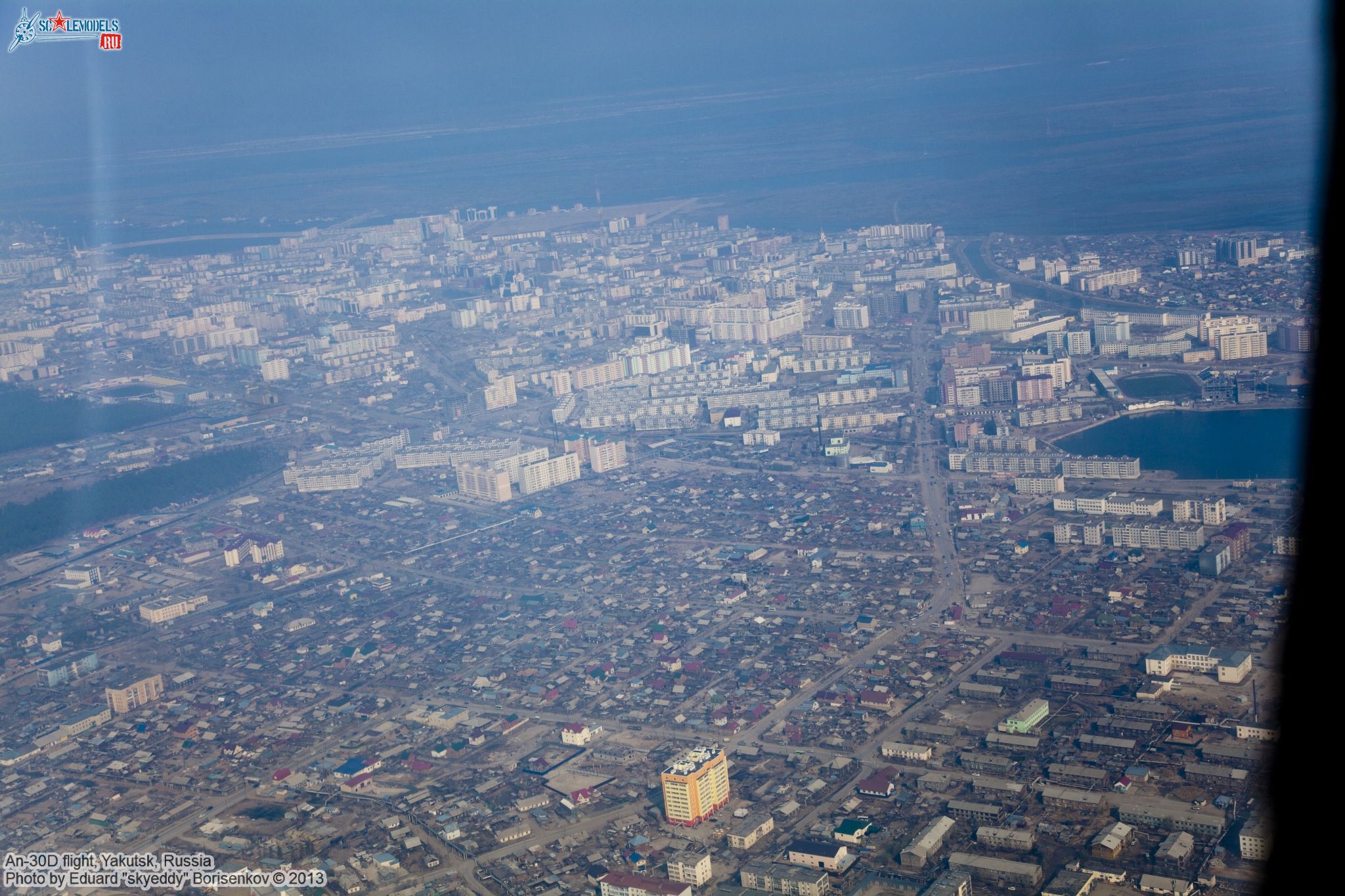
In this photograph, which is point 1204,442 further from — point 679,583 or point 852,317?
point 852,317

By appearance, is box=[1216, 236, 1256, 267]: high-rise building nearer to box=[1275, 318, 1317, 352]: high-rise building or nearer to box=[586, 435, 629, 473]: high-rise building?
box=[1275, 318, 1317, 352]: high-rise building

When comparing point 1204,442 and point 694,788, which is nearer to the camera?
point 694,788

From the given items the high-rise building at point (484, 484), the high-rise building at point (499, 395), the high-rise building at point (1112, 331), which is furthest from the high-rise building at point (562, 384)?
the high-rise building at point (1112, 331)

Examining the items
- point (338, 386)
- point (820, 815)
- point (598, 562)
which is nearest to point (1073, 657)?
point (820, 815)

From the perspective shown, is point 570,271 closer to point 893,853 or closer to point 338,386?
point 338,386

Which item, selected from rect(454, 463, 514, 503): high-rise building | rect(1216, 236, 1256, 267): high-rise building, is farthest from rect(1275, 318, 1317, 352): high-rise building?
rect(454, 463, 514, 503): high-rise building

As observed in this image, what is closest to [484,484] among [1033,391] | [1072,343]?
[1033,391]
